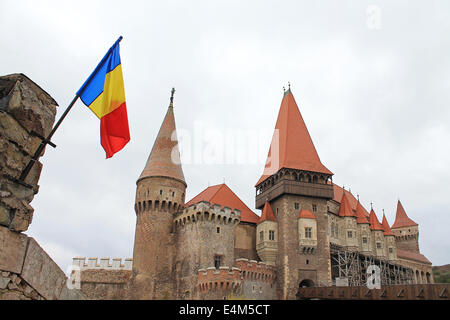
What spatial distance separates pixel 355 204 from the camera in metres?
46.2

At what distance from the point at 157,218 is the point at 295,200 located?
11991 millimetres

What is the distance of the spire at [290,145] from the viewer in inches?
1366

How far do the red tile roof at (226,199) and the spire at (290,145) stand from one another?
3.31 m

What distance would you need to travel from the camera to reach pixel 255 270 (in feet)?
93.4

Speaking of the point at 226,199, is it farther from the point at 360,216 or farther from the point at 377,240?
the point at 377,240

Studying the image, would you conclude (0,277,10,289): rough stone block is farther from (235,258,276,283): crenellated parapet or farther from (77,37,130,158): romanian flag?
(235,258,276,283): crenellated parapet

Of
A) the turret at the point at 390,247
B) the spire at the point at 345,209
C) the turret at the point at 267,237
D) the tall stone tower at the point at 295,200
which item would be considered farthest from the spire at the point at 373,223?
the turret at the point at 267,237

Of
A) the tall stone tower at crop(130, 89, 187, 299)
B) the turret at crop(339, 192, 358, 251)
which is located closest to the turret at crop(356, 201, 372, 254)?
the turret at crop(339, 192, 358, 251)

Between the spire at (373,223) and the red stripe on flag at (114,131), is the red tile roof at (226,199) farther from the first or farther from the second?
the red stripe on flag at (114,131)

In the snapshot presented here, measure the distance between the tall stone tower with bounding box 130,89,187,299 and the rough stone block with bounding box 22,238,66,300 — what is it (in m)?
24.3

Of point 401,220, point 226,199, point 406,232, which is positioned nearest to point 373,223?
point 226,199

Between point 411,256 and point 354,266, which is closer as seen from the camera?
point 354,266
